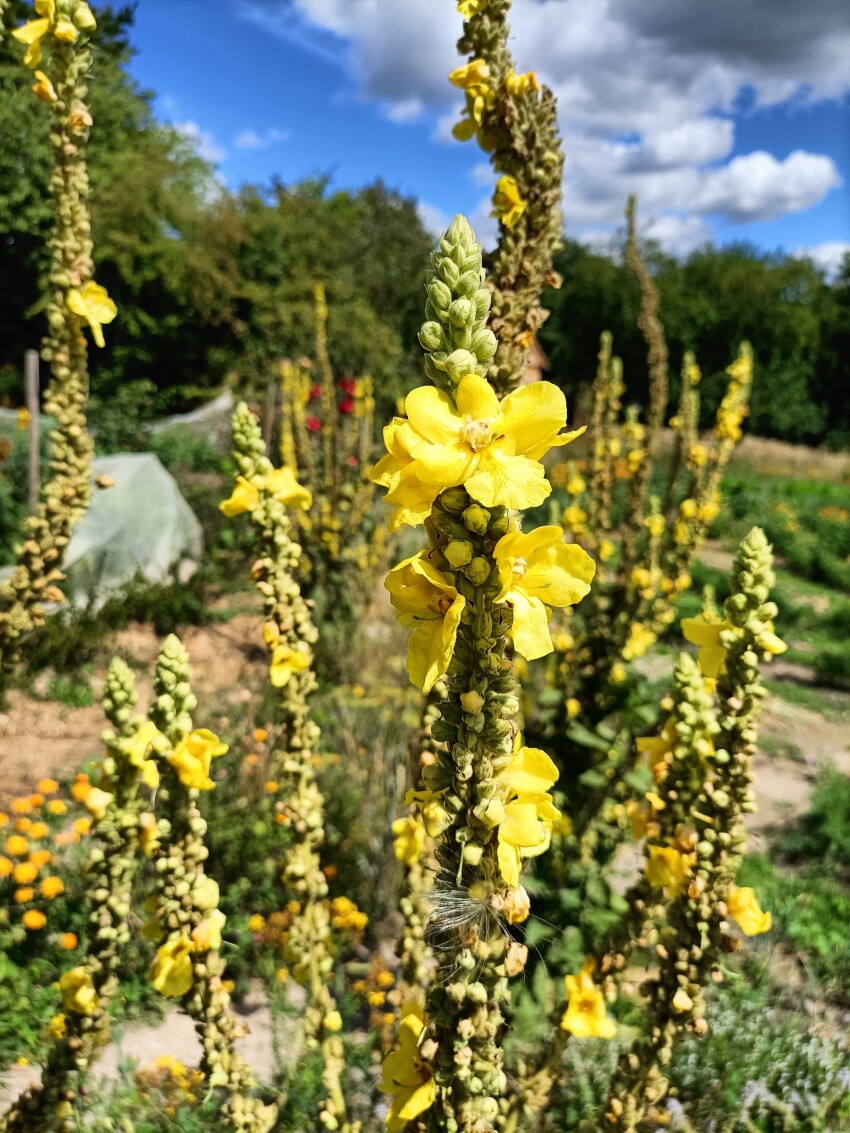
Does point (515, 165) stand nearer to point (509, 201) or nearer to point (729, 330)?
point (509, 201)

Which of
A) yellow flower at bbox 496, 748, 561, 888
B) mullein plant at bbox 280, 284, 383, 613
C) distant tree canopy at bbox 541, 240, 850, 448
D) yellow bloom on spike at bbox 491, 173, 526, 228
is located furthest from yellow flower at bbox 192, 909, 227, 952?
distant tree canopy at bbox 541, 240, 850, 448

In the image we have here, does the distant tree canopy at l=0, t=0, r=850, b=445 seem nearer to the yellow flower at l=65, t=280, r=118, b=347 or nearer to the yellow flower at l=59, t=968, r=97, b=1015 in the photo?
the yellow flower at l=65, t=280, r=118, b=347

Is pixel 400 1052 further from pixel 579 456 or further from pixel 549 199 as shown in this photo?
pixel 579 456

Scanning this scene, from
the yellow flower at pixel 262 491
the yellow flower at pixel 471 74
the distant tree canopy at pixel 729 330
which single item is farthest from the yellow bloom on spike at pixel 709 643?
the distant tree canopy at pixel 729 330

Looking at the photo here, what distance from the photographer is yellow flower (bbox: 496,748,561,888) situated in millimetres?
988

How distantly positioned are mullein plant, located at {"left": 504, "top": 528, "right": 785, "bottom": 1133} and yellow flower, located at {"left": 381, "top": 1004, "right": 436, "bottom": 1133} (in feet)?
2.05

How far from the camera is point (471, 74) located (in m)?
1.73

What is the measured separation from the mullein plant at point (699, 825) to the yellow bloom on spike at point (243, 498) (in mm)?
986

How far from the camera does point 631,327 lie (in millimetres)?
21906

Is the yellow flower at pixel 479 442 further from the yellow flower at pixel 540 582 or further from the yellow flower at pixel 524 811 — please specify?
the yellow flower at pixel 524 811

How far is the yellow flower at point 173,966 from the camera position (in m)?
1.42

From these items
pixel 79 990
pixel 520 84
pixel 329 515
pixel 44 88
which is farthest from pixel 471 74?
pixel 329 515

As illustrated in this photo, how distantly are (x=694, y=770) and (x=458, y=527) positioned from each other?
1.11 metres

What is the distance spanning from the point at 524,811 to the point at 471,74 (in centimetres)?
163
